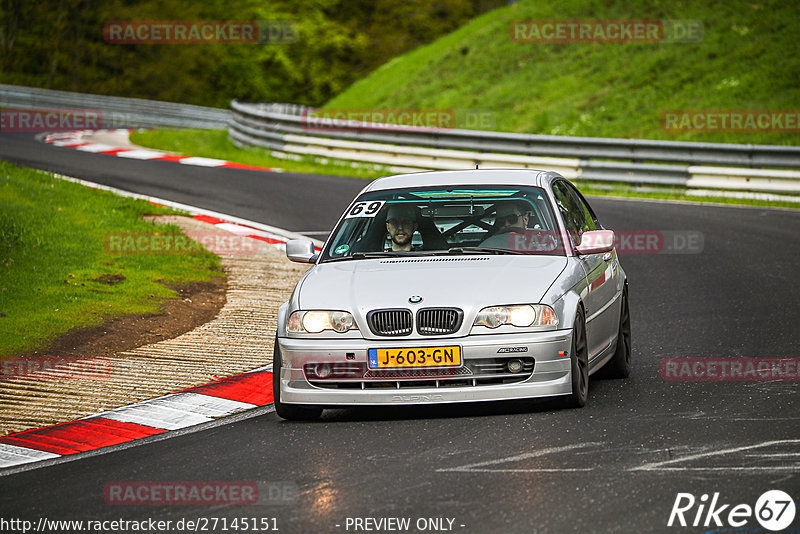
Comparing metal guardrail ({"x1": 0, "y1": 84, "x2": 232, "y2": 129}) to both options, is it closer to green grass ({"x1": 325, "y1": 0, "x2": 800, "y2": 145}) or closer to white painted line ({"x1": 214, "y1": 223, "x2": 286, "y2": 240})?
green grass ({"x1": 325, "y1": 0, "x2": 800, "y2": 145})

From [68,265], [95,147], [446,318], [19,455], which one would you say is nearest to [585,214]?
[446,318]

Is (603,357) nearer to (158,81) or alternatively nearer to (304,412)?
(304,412)

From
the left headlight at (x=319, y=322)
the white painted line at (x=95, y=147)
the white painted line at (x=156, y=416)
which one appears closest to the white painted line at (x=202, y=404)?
the white painted line at (x=156, y=416)

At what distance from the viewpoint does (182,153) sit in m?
29.3

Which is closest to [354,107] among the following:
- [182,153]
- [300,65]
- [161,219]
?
[182,153]

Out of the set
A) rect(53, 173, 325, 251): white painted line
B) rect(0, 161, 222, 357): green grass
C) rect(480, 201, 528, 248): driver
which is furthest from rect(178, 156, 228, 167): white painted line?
rect(480, 201, 528, 248): driver

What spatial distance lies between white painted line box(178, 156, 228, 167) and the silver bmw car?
17825 millimetres

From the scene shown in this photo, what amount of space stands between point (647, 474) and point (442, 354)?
68.8 inches

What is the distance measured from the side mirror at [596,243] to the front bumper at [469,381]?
101cm

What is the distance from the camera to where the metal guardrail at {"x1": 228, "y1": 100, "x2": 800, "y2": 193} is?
21234 millimetres

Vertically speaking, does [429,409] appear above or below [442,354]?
below

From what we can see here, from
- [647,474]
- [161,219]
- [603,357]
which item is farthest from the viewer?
[161,219]

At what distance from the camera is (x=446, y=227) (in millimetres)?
8984

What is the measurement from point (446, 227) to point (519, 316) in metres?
1.72
